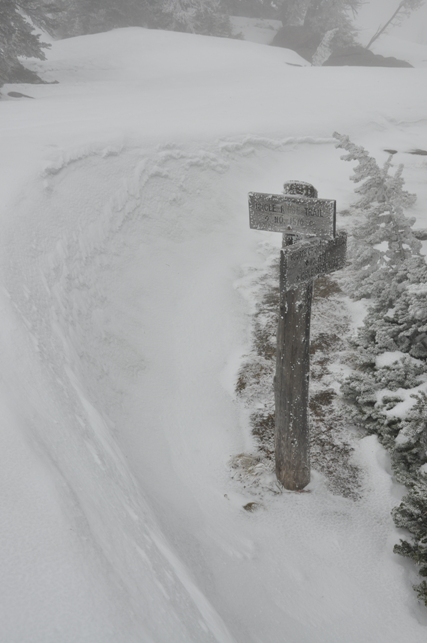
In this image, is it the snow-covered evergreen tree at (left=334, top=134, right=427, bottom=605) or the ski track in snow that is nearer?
the ski track in snow

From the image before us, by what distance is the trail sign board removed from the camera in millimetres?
3512

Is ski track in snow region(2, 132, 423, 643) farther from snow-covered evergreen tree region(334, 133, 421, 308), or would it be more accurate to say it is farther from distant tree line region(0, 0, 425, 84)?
distant tree line region(0, 0, 425, 84)

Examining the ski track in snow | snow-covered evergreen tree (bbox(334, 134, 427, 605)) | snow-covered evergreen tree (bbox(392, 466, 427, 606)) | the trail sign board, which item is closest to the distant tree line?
the ski track in snow

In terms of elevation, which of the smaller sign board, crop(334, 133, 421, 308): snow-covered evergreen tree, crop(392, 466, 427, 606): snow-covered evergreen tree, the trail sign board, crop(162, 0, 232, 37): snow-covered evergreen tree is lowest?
crop(392, 466, 427, 606): snow-covered evergreen tree

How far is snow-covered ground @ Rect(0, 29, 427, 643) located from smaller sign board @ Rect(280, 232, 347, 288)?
82.9 inches

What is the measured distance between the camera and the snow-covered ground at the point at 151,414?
2.48m

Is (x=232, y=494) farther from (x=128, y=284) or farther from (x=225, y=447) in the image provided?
(x=128, y=284)

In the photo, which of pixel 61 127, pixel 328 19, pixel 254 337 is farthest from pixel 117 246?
pixel 328 19

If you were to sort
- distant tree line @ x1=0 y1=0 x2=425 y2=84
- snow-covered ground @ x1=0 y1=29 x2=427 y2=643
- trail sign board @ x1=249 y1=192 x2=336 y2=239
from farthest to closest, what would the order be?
distant tree line @ x1=0 y1=0 x2=425 y2=84
trail sign board @ x1=249 y1=192 x2=336 y2=239
snow-covered ground @ x1=0 y1=29 x2=427 y2=643

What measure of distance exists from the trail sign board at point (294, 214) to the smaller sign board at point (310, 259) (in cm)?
12

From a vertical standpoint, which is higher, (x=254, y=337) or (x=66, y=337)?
(x=66, y=337)

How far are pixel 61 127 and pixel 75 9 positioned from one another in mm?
23746

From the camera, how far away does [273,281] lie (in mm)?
8617

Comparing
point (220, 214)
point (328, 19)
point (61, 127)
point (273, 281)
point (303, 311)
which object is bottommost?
point (273, 281)
